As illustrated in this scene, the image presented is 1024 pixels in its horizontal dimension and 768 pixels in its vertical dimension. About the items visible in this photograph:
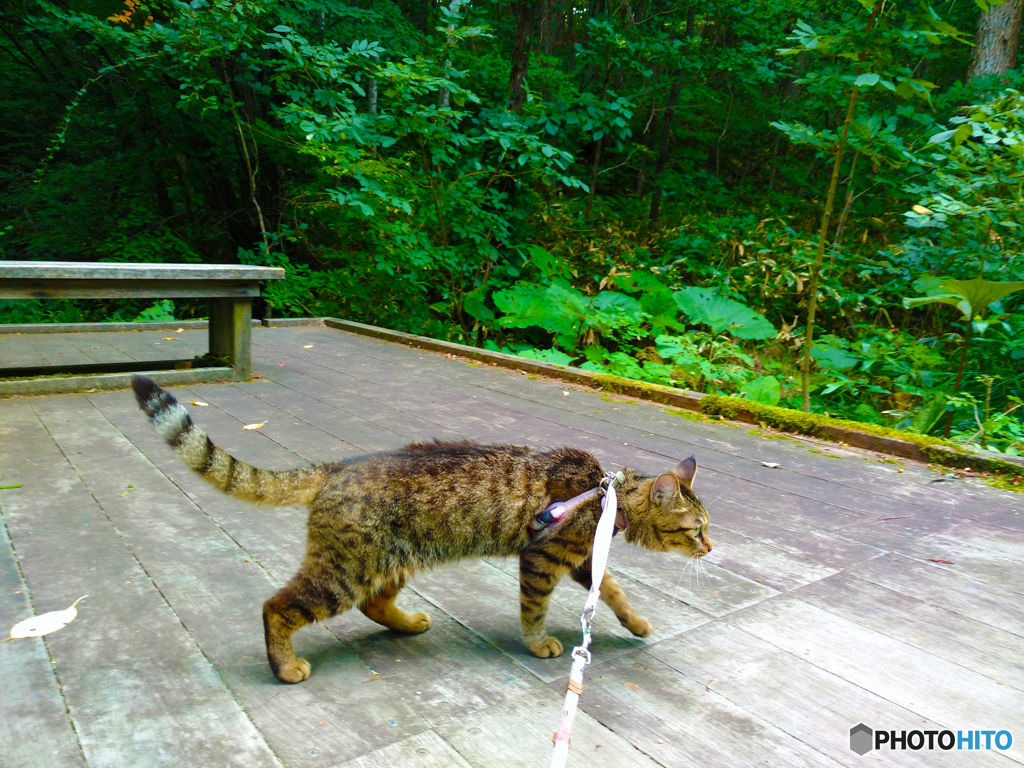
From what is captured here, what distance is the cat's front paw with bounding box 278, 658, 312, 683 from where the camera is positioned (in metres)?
1.93

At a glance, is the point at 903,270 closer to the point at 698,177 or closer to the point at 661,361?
the point at 661,361

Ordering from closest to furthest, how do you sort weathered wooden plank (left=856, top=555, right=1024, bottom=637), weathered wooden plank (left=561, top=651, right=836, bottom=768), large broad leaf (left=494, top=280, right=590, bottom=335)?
weathered wooden plank (left=561, top=651, right=836, bottom=768) → weathered wooden plank (left=856, top=555, right=1024, bottom=637) → large broad leaf (left=494, top=280, right=590, bottom=335)

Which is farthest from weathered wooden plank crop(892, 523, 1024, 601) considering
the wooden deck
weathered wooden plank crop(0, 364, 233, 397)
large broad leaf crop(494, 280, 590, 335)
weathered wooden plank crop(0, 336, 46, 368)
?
weathered wooden plank crop(0, 336, 46, 368)

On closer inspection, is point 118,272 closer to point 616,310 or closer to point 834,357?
point 616,310

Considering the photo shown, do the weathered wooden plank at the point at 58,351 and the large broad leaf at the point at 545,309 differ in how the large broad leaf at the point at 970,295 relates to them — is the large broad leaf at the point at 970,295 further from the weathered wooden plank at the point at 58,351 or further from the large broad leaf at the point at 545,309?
the weathered wooden plank at the point at 58,351

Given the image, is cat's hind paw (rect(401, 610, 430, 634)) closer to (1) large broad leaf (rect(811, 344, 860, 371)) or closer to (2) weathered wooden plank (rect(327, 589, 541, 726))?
(2) weathered wooden plank (rect(327, 589, 541, 726))

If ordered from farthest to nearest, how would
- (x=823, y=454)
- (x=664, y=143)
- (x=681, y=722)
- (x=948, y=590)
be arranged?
(x=664, y=143)
(x=823, y=454)
(x=948, y=590)
(x=681, y=722)

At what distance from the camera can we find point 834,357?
629 centimetres

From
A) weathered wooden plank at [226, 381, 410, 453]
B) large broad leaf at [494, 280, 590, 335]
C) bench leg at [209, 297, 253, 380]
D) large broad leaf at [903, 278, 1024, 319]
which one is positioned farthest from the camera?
large broad leaf at [494, 280, 590, 335]

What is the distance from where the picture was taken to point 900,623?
7.64ft

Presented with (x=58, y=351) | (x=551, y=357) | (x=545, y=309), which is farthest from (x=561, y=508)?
(x=58, y=351)

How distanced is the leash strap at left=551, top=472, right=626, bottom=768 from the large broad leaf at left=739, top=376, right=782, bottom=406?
142 inches

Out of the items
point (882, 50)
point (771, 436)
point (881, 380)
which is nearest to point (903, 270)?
point (881, 380)

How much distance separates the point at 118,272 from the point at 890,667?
195 inches
